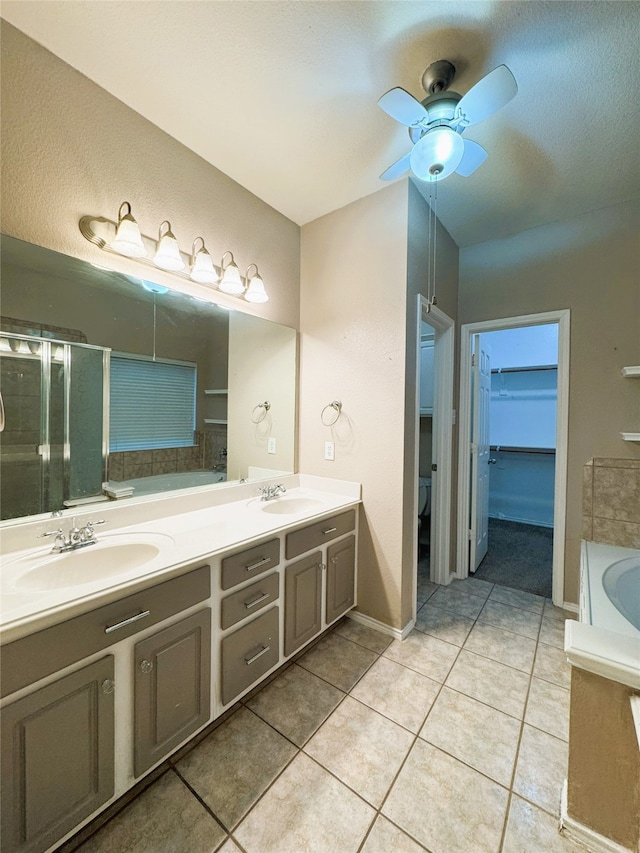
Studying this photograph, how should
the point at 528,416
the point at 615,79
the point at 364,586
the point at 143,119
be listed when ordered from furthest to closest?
the point at 528,416, the point at 364,586, the point at 143,119, the point at 615,79

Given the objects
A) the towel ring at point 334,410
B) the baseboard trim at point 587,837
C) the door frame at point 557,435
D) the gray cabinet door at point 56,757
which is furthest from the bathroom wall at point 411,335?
the gray cabinet door at point 56,757

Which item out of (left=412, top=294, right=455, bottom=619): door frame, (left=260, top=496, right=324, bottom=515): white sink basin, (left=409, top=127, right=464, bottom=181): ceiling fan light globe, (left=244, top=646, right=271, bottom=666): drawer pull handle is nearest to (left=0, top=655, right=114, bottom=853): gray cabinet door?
(left=244, top=646, right=271, bottom=666): drawer pull handle

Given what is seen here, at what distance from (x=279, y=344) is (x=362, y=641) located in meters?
2.00

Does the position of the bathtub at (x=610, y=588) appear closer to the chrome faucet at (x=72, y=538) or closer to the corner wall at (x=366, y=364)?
the corner wall at (x=366, y=364)

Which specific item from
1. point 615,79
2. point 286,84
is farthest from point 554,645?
point 286,84

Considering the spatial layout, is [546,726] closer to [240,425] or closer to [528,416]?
[240,425]

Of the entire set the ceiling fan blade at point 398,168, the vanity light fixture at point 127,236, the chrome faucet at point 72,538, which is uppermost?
the ceiling fan blade at point 398,168

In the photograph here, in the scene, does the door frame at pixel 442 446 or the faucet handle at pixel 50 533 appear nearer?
the faucet handle at pixel 50 533

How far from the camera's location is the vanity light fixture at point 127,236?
1350mm

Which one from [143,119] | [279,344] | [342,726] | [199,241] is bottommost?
[342,726]

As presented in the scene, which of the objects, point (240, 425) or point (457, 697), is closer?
point (457, 697)

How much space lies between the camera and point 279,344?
7.64 feet

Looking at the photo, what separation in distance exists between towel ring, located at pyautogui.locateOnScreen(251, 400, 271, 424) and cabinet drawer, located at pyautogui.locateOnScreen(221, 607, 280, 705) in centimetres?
116

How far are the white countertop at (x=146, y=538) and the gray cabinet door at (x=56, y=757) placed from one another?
21 cm
